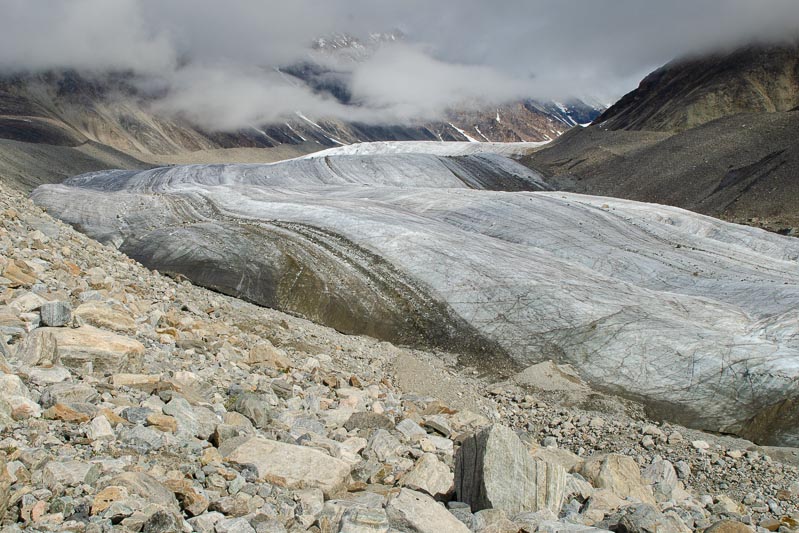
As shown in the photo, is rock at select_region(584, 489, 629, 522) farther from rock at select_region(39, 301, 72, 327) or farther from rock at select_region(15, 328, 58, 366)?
rock at select_region(39, 301, 72, 327)

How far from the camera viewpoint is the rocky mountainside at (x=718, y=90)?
72875mm

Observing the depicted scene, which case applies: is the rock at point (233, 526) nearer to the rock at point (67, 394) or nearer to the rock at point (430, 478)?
the rock at point (67, 394)

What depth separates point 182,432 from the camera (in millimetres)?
5070

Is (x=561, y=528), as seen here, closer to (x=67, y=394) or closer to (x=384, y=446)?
(x=384, y=446)

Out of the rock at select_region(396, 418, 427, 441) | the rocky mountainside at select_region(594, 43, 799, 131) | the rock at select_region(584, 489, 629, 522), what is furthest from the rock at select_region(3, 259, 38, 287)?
the rocky mountainside at select_region(594, 43, 799, 131)

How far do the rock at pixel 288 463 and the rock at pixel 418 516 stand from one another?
643 millimetres

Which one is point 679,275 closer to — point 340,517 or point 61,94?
point 340,517

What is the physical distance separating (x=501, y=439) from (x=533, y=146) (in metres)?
82.7

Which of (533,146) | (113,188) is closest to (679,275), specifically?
(113,188)

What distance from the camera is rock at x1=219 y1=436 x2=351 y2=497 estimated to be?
4.81 m

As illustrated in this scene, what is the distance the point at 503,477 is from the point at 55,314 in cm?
479

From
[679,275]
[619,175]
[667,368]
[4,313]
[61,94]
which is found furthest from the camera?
[61,94]

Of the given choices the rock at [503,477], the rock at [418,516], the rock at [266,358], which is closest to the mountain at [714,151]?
the rock at [266,358]

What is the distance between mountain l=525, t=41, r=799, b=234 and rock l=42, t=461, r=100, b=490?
33.1 m
